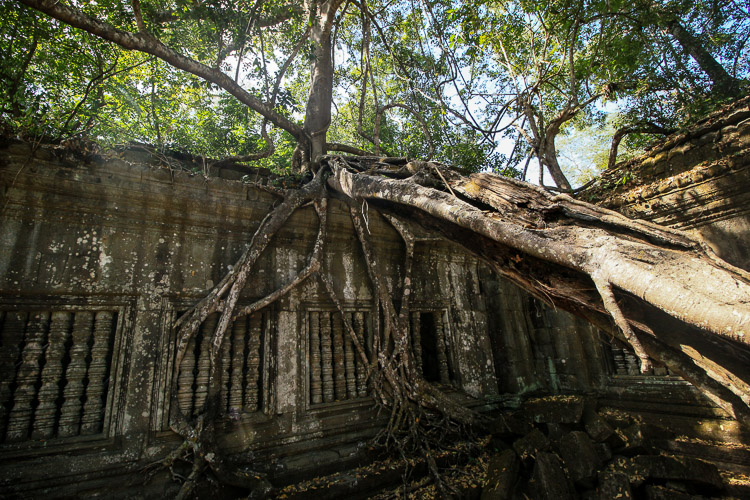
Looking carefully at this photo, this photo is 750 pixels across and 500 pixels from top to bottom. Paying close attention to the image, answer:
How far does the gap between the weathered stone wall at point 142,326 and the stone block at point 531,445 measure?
1.32 metres

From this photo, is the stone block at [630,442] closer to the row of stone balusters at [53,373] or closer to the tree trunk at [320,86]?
the row of stone balusters at [53,373]

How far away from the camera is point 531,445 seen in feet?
11.0

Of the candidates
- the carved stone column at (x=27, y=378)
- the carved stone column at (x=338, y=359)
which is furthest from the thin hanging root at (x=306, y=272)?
the carved stone column at (x=27, y=378)

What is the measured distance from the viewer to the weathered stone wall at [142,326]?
2742 millimetres

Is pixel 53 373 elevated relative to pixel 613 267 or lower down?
lower down

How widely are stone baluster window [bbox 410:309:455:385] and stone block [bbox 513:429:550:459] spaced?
144 cm

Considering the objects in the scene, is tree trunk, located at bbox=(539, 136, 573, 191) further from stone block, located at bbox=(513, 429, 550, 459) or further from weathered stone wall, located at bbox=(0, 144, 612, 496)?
stone block, located at bbox=(513, 429, 550, 459)

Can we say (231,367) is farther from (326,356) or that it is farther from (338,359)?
(338,359)

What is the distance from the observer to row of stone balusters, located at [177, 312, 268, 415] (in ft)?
10.6

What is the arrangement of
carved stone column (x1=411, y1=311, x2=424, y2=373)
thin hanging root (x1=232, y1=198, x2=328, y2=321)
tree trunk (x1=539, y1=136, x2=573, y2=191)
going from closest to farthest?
thin hanging root (x1=232, y1=198, x2=328, y2=321), carved stone column (x1=411, y1=311, x2=424, y2=373), tree trunk (x1=539, y1=136, x2=573, y2=191)

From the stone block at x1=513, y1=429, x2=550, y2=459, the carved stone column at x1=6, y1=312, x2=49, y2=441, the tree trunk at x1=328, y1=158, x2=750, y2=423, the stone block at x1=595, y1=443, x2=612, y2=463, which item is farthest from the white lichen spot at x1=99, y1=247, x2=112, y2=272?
the stone block at x1=595, y1=443, x2=612, y2=463

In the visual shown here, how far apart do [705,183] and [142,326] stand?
6.10 m

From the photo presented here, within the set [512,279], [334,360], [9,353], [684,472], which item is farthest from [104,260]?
[684,472]

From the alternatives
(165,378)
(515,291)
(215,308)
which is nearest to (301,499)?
(165,378)
